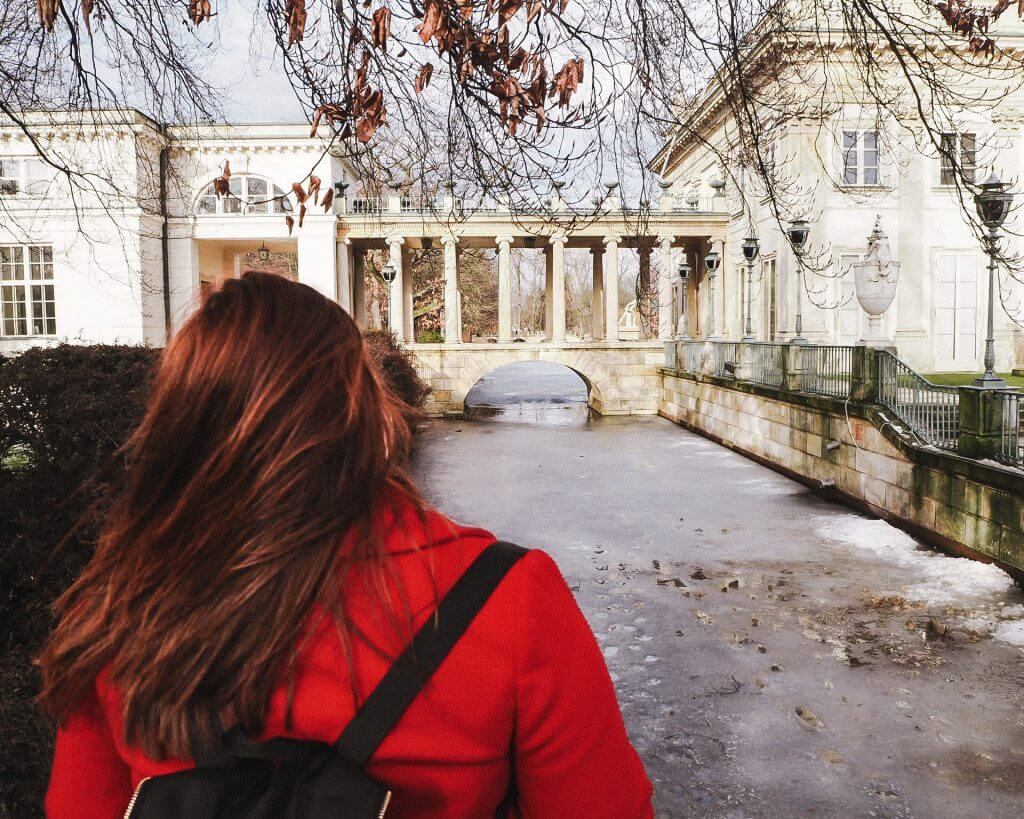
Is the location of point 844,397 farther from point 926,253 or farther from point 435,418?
point 435,418

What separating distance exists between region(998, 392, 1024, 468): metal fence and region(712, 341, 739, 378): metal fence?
1092 centimetres

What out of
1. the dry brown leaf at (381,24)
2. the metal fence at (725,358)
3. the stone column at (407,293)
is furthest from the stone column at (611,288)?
the dry brown leaf at (381,24)

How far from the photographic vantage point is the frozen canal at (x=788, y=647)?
5.19 meters

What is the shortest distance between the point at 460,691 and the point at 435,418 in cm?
2733

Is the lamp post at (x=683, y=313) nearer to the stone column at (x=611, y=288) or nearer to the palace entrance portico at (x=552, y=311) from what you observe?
the palace entrance portico at (x=552, y=311)

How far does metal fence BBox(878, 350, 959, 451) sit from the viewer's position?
34.9 feet

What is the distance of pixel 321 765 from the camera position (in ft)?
3.63

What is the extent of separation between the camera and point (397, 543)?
1184 mm

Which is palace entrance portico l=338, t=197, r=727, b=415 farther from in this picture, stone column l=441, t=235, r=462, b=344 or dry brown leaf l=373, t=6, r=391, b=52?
dry brown leaf l=373, t=6, r=391, b=52

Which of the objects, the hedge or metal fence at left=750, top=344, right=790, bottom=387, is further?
metal fence at left=750, top=344, right=790, bottom=387

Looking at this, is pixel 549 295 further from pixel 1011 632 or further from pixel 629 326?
pixel 1011 632

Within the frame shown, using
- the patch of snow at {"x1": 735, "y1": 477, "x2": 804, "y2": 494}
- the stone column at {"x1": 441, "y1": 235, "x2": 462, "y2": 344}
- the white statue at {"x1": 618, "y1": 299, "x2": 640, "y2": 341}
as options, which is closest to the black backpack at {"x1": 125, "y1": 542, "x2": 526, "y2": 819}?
the patch of snow at {"x1": 735, "y1": 477, "x2": 804, "y2": 494}

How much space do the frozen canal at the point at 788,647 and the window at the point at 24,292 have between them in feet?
73.3

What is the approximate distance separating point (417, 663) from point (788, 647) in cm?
706
